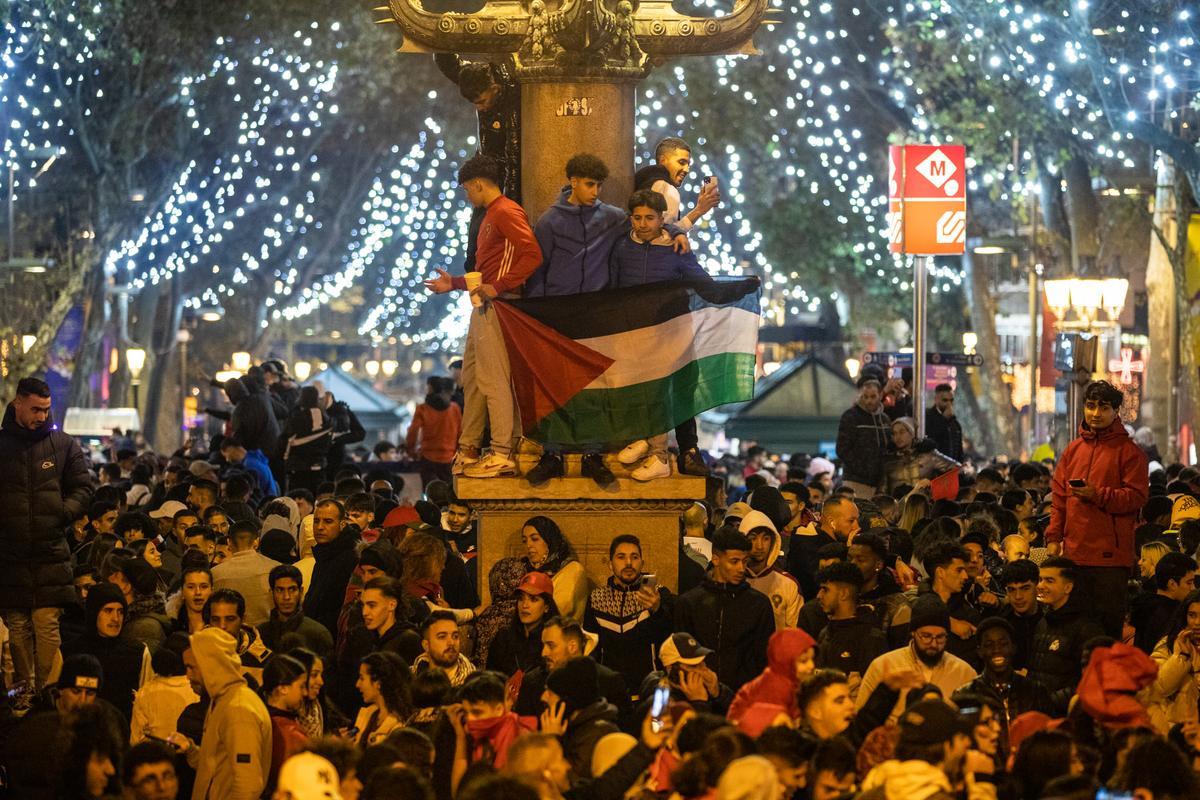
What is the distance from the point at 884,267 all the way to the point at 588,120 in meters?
32.4

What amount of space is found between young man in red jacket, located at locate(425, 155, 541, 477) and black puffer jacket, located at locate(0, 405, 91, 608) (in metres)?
2.49

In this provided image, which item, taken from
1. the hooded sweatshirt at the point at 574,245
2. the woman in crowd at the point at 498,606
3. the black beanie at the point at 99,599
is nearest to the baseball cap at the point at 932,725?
the woman in crowd at the point at 498,606

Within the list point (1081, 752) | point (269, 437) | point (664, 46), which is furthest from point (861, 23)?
point (1081, 752)

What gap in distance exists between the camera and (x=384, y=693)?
9977 millimetres

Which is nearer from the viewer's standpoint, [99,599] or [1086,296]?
[99,599]

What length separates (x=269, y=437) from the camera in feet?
70.5

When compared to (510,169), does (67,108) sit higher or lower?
A: higher

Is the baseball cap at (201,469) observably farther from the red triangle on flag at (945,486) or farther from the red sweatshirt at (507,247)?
the red sweatshirt at (507,247)

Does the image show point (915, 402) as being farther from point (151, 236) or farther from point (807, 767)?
point (151, 236)

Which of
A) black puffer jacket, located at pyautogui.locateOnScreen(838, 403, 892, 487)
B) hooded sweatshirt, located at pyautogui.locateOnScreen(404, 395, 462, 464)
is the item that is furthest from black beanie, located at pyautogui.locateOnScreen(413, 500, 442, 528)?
hooded sweatshirt, located at pyautogui.locateOnScreen(404, 395, 462, 464)

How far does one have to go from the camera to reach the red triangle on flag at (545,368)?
41.2 feet

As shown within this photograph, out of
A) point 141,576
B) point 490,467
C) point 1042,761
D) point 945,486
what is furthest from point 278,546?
point 945,486

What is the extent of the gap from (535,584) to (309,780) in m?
3.31

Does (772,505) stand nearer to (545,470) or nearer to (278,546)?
(545,470)
